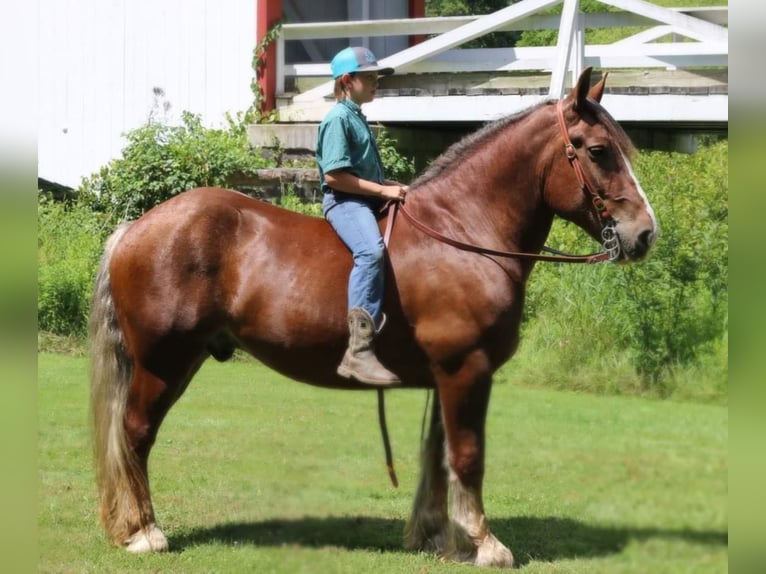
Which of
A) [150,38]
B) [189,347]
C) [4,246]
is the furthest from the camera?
[150,38]

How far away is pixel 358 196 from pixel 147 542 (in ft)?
7.82

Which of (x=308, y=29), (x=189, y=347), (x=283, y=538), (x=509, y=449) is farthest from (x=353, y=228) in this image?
(x=308, y=29)

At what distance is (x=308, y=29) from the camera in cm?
1520

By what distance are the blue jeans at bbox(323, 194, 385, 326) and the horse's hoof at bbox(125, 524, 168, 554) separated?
182 cm

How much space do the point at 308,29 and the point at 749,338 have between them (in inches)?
544

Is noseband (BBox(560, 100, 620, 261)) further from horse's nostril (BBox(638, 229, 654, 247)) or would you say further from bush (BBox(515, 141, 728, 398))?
bush (BBox(515, 141, 728, 398))

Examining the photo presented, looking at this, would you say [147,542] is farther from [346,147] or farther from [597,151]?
[597,151]

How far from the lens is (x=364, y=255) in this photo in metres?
5.75

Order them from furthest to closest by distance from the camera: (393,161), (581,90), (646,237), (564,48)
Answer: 1. (393,161)
2. (564,48)
3. (581,90)
4. (646,237)

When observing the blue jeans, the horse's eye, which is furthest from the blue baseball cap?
the horse's eye

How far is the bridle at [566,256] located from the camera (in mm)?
5621

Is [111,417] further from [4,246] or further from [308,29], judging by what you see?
[308,29]

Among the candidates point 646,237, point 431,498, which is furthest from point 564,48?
point 431,498

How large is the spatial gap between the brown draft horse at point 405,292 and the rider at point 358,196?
15 cm
